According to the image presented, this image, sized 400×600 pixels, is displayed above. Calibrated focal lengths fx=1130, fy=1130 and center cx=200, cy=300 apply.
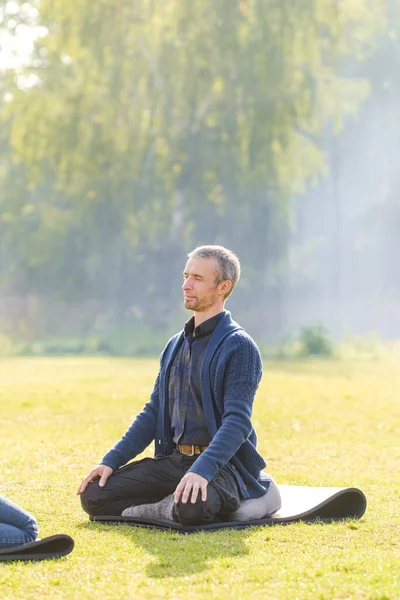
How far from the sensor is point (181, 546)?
246 inches

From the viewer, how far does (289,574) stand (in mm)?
5492

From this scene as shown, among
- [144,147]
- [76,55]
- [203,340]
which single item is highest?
[76,55]

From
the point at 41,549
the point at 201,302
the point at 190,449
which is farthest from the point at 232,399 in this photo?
the point at 41,549

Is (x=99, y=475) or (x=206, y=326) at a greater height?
(x=206, y=326)

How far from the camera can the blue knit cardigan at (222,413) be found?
668 centimetres

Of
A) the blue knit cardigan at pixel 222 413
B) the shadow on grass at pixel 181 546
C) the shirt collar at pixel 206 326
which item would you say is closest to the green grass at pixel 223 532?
the shadow on grass at pixel 181 546

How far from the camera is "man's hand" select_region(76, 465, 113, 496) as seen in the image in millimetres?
7230

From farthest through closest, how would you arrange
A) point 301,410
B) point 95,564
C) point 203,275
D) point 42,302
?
1. point 42,302
2. point 301,410
3. point 203,275
4. point 95,564

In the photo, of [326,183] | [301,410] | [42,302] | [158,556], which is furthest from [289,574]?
[326,183]

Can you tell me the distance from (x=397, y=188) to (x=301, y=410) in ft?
103

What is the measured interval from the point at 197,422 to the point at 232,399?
34 cm

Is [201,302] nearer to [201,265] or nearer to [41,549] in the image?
[201,265]

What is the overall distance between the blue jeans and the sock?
1.28 m

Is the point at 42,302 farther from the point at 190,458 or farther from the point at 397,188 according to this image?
the point at 190,458
